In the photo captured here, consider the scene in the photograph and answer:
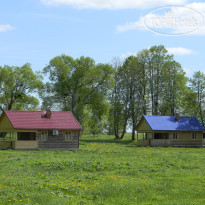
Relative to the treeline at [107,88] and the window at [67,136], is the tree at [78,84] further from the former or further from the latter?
the window at [67,136]

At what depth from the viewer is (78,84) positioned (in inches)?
2370

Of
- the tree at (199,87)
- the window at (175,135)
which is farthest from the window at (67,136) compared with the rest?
the tree at (199,87)

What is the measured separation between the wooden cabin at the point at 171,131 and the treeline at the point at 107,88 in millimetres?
8546

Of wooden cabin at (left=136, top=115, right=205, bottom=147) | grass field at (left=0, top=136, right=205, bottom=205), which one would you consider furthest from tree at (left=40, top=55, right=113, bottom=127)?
grass field at (left=0, top=136, right=205, bottom=205)

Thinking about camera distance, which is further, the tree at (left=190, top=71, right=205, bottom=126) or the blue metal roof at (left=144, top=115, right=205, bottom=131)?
the tree at (left=190, top=71, right=205, bottom=126)

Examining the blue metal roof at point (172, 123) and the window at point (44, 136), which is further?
the blue metal roof at point (172, 123)

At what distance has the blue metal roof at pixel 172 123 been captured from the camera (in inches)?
1934

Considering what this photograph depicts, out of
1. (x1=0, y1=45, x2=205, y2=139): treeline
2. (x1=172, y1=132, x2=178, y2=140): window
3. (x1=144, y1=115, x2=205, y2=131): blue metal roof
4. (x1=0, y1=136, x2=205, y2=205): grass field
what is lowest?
(x1=0, y1=136, x2=205, y2=205): grass field

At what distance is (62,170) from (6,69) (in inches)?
1698

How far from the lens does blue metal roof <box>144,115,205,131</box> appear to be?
161 feet

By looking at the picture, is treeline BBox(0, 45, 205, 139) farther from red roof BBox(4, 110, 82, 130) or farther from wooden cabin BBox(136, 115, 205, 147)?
red roof BBox(4, 110, 82, 130)

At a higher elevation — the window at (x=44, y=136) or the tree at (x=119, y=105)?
the tree at (x=119, y=105)

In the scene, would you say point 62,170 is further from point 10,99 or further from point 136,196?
point 10,99

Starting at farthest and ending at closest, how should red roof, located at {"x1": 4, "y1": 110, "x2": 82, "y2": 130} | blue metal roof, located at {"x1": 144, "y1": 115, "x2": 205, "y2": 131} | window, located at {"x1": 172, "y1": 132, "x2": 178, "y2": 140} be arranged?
window, located at {"x1": 172, "y1": 132, "x2": 178, "y2": 140} < blue metal roof, located at {"x1": 144, "y1": 115, "x2": 205, "y2": 131} < red roof, located at {"x1": 4, "y1": 110, "x2": 82, "y2": 130}
